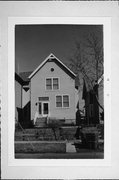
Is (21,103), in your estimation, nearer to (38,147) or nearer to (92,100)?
(38,147)

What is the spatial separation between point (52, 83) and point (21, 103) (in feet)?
1.66

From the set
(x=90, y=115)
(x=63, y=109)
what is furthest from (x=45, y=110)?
(x=90, y=115)

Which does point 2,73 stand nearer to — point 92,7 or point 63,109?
point 63,109

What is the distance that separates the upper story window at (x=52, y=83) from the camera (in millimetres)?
4430

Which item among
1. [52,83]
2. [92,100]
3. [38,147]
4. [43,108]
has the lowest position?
[38,147]

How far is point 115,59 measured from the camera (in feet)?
14.4

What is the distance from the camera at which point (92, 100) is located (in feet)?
14.6

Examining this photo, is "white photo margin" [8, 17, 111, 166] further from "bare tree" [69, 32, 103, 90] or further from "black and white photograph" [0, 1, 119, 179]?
"bare tree" [69, 32, 103, 90]

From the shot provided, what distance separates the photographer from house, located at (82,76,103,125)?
4.42 metres

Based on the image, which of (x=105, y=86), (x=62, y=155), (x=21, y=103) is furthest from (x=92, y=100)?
(x=21, y=103)

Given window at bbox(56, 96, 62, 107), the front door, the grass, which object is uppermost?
window at bbox(56, 96, 62, 107)

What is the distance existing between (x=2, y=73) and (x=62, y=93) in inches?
34.2

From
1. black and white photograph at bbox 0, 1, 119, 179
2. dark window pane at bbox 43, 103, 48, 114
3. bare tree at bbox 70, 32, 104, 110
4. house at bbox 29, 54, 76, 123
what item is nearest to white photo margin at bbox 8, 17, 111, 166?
black and white photograph at bbox 0, 1, 119, 179

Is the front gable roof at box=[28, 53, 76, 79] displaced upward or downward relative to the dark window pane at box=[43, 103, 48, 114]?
upward
